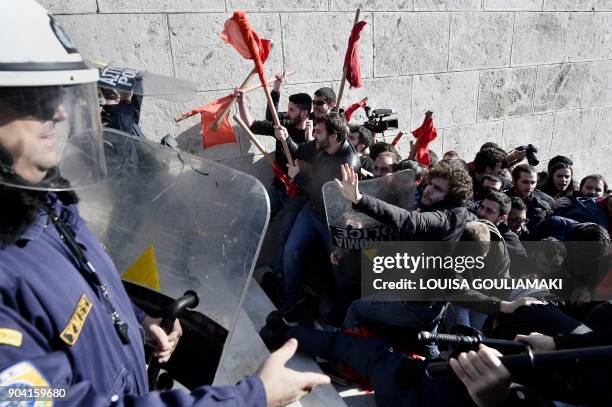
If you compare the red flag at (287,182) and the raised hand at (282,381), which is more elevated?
the raised hand at (282,381)

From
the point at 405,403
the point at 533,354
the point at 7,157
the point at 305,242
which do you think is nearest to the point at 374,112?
the point at 305,242

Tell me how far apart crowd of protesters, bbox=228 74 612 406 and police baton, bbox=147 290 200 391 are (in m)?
0.89

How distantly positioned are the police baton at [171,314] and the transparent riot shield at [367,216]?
4.69ft

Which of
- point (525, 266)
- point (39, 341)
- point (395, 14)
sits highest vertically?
point (395, 14)

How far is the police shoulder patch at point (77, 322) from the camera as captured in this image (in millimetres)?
948

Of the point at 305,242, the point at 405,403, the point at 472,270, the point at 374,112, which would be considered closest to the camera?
the point at 405,403

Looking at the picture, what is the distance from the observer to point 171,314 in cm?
142

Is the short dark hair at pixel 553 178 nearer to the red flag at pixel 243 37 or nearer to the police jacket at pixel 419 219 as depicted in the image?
the police jacket at pixel 419 219

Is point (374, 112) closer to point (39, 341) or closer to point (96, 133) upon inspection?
point (96, 133)

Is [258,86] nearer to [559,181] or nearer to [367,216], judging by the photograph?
[367,216]

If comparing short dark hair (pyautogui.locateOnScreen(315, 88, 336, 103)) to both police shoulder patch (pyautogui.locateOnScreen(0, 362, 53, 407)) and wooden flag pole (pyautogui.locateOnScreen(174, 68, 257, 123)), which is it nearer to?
wooden flag pole (pyautogui.locateOnScreen(174, 68, 257, 123))

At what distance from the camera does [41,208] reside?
1.08 metres

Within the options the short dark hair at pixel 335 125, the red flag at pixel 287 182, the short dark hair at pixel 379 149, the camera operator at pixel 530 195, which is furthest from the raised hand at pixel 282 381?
the camera operator at pixel 530 195

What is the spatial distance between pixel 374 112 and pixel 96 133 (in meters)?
3.51
